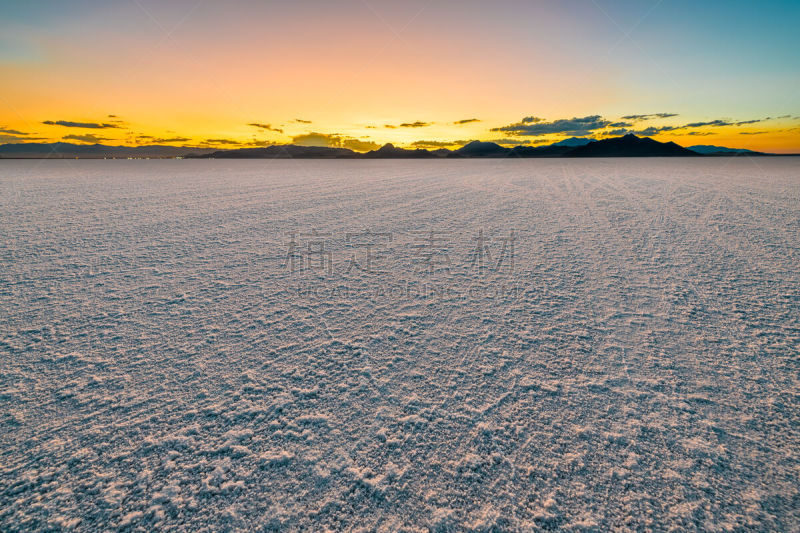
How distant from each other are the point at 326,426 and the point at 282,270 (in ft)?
9.70

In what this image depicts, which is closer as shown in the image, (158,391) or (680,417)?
(680,417)

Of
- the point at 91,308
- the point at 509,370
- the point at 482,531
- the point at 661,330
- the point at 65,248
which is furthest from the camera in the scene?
the point at 65,248

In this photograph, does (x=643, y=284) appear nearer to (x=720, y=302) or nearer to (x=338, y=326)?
(x=720, y=302)

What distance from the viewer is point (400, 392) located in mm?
2225

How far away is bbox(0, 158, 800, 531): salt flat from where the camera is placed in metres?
1.54

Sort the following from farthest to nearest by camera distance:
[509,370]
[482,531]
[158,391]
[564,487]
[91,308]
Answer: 1. [91,308]
2. [509,370]
3. [158,391]
4. [564,487]
5. [482,531]

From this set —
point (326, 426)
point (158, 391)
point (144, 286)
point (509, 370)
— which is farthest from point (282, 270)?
point (509, 370)

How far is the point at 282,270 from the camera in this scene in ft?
14.9

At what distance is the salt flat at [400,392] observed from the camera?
1545 millimetres

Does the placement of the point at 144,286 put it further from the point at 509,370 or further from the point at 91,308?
the point at 509,370

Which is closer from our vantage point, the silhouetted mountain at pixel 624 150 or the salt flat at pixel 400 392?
the salt flat at pixel 400 392

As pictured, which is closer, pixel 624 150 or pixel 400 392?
pixel 400 392

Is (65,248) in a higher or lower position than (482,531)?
higher

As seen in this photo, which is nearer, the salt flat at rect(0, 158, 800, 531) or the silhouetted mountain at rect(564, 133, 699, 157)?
the salt flat at rect(0, 158, 800, 531)
